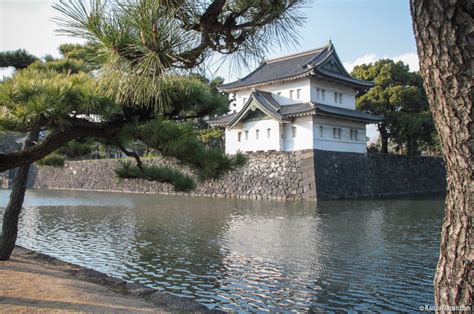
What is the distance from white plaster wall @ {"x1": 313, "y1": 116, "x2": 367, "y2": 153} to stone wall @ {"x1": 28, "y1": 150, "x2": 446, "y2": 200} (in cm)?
84

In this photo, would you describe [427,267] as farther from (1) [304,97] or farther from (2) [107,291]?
(1) [304,97]

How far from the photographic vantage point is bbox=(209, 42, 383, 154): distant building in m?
18.5

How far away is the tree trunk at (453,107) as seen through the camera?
139 cm

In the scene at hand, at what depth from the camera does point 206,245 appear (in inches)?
285

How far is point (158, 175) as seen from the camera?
15.4 ft

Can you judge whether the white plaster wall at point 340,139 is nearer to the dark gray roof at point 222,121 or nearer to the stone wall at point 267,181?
the stone wall at point 267,181

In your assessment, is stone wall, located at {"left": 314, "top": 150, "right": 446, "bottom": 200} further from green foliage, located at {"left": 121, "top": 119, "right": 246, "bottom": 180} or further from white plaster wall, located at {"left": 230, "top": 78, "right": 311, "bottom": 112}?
green foliage, located at {"left": 121, "top": 119, "right": 246, "bottom": 180}

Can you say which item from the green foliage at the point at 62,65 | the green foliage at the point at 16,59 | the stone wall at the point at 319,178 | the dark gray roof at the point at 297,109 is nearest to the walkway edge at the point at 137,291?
the green foliage at the point at 62,65

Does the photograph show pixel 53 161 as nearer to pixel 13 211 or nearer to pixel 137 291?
pixel 13 211

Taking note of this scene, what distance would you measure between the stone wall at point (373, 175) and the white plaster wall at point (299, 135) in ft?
4.06

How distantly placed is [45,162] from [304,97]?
14715 mm

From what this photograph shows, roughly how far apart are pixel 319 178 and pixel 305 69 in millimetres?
5155

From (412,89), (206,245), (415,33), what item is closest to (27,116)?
(415,33)

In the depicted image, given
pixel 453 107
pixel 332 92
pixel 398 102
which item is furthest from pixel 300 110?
pixel 453 107
